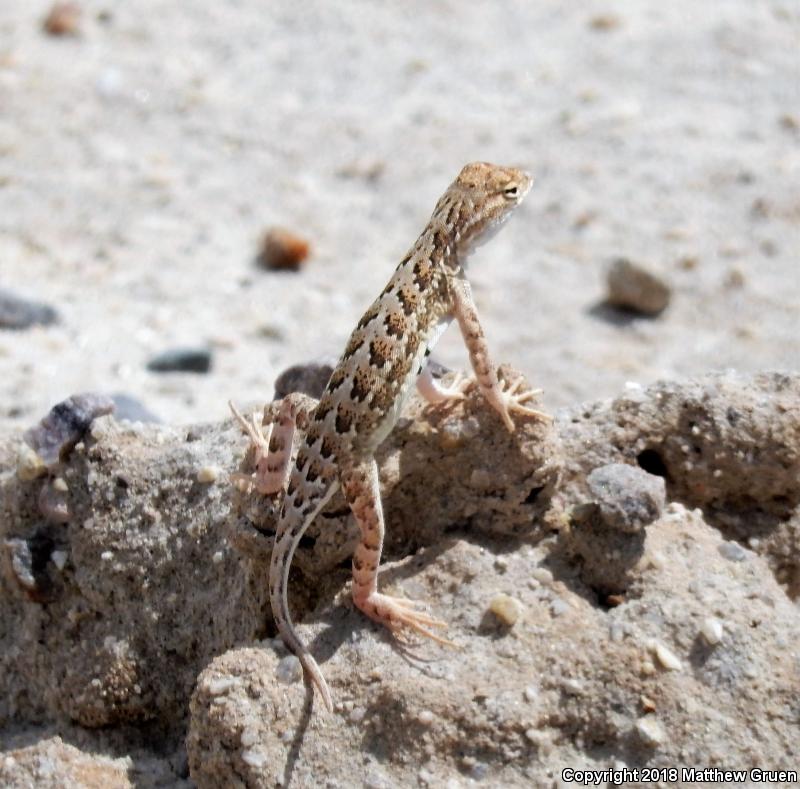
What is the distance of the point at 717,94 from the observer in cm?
988

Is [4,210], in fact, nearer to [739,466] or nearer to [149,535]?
[149,535]

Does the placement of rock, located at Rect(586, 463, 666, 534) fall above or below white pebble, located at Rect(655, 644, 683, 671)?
above

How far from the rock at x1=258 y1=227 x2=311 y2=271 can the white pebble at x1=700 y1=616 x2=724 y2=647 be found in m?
5.36

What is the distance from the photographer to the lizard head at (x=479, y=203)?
15.7 feet

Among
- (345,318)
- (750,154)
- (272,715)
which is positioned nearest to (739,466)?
(272,715)

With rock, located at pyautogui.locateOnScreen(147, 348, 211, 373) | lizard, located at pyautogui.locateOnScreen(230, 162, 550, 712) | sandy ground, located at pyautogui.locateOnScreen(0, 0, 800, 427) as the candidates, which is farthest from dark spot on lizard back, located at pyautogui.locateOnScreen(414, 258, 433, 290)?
rock, located at pyautogui.locateOnScreen(147, 348, 211, 373)

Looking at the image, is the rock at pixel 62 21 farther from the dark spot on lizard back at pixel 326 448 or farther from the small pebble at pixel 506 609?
the small pebble at pixel 506 609

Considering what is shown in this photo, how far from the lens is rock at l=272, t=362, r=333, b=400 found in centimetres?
467

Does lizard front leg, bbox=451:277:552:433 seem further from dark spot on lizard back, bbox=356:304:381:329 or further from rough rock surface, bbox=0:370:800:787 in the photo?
dark spot on lizard back, bbox=356:304:381:329

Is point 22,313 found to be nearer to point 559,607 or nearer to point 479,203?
point 479,203

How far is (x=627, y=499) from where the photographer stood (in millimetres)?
3734

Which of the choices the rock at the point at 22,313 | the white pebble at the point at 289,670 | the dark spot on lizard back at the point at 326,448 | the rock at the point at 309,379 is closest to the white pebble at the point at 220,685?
the white pebble at the point at 289,670

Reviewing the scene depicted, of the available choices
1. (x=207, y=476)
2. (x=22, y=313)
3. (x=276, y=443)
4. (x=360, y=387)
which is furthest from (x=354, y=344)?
Answer: (x=22, y=313)

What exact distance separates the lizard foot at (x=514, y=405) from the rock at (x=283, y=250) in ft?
15.1
